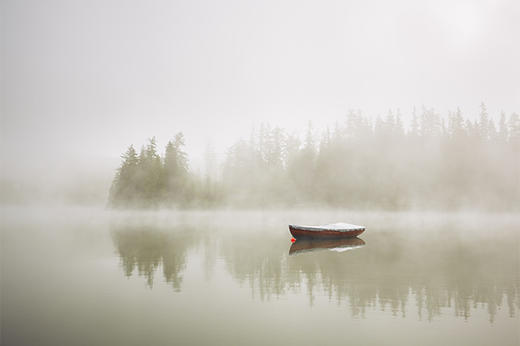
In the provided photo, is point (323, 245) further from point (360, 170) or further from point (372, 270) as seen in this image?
point (360, 170)

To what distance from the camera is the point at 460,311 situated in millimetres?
14445

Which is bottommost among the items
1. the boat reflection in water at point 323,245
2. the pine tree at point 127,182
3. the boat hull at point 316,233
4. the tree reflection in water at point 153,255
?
the boat reflection in water at point 323,245

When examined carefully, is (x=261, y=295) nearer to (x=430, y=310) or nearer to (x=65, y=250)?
(x=430, y=310)

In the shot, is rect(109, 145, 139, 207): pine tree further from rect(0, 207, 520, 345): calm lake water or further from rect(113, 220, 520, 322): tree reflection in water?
rect(0, 207, 520, 345): calm lake water

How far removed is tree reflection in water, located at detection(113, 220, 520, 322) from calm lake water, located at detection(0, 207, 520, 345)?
93mm

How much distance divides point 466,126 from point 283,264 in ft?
329

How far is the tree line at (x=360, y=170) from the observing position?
89688 millimetres

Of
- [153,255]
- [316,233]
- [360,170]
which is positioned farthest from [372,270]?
[360,170]

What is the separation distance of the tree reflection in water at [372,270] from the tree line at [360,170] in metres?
55.6

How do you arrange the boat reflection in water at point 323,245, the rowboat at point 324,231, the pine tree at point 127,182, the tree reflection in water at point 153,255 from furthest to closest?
the pine tree at point 127,182, the rowboat at point 324,231, the boat reflection in water at point 323,245, the tree reflection in water at point 153,255

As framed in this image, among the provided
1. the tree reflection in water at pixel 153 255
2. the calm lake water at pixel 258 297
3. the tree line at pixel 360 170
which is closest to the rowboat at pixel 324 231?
the calm lake water at pixel 258 297

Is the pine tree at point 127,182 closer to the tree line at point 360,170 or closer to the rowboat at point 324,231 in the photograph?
the tree line at point 360,170

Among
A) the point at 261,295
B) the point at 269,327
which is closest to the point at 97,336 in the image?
the point at 269,327

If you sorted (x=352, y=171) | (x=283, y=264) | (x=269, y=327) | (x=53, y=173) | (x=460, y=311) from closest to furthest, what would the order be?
(x=269, y=327) < (x=460, y=311) < (x=283, y=264) < (x=352, y=171) < (x=53, y=173)
